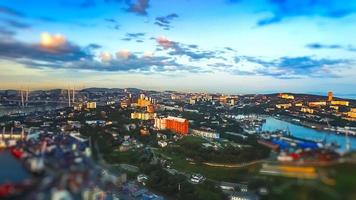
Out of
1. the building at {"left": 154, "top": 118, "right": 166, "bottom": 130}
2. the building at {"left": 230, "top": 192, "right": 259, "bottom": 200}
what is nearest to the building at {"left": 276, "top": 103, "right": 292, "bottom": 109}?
the building at {"left": 154, "top": 118, "right": 166, "bottom": 130}

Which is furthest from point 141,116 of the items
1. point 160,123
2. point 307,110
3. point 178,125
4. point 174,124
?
point 307,110

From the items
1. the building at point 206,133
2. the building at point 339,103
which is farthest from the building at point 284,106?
the building at point 206,133

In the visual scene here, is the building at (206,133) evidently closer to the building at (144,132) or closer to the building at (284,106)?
the building at (144,132)

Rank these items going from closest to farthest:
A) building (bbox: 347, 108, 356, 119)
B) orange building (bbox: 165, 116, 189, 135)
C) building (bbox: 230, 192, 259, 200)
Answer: building (bbox: 230, 192, 259, 200) < orange building (bbox: 165, 116, 189, 135) < building (bbox: 347, 108, 356, 119)

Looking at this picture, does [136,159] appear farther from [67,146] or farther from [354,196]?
[354,196]

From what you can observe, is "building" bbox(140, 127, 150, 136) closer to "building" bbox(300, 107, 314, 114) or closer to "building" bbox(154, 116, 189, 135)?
"building" bbox(154, 116, 189, 135)

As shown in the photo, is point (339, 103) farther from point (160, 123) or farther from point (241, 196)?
point (241, 196)

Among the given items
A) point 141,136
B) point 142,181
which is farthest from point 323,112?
point 142,181
